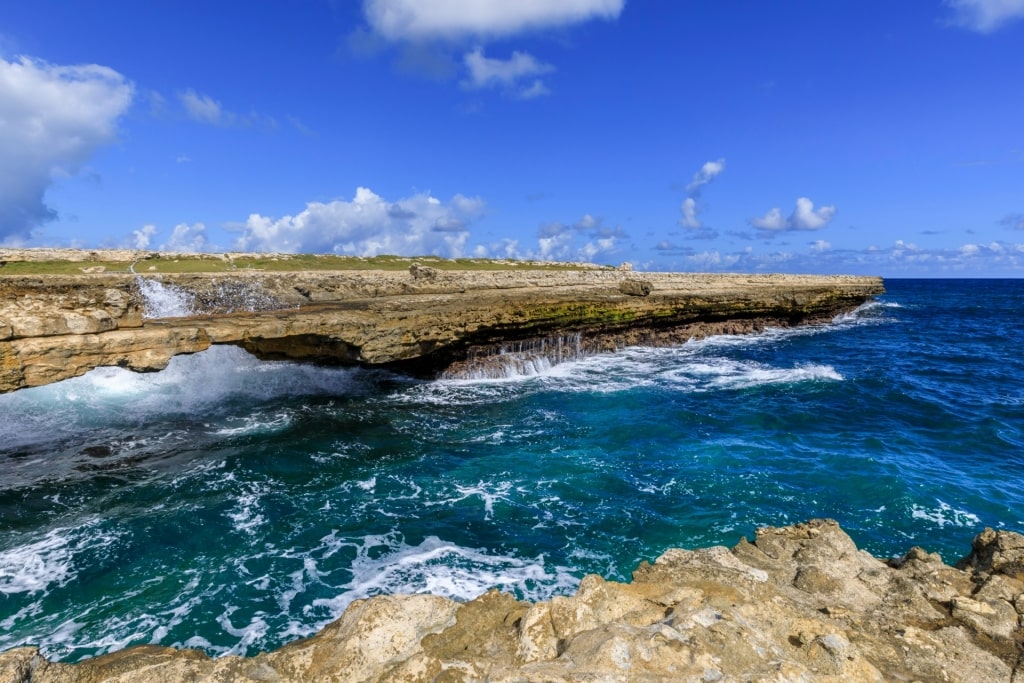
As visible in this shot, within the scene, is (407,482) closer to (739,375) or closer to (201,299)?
(201,299)

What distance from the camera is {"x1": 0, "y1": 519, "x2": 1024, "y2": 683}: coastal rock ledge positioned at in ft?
11.9

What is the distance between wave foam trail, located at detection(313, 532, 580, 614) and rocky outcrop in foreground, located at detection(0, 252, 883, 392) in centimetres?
738

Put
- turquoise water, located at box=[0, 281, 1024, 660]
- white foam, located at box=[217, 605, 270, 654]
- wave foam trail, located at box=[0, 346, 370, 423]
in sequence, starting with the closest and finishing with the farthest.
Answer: white foam, located at box=[217, 605, 270, 654] < turquoise water, located at box=[0, 281, 1024, 660] < wave foam trail, located at box=[0, 346, 370, 423]

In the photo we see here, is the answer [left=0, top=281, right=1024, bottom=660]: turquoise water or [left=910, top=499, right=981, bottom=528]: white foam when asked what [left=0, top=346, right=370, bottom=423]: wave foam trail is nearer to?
[left=0, top=281, right=1024, bottom=660]: turquoise water

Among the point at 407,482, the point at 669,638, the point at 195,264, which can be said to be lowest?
the point at 407,482

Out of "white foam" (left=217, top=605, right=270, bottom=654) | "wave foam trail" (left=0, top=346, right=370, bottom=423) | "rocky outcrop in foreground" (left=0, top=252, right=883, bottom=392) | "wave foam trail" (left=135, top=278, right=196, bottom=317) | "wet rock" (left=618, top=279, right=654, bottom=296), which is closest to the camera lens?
"white foam" (left=217, top=605, right=270, bottom=654)

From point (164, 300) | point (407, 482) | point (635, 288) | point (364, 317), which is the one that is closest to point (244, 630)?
point (407, 482)

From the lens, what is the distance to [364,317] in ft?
52.2

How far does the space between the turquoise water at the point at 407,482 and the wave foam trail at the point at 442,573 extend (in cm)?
3

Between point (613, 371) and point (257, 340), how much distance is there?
13.3 m

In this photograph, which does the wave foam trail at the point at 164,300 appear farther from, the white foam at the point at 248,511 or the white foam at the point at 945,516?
the white foam at the point at 945,516

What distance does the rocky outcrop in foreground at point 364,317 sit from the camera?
10.8 m

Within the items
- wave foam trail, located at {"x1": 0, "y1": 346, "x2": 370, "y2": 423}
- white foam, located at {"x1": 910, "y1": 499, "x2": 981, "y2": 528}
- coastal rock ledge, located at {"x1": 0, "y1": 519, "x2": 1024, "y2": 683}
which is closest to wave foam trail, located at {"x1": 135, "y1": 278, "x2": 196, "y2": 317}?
wave foam trail, located at {"x1": 0, "y1": 346, "x2": 370, "y2": 423}

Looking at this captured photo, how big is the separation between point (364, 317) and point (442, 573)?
970 cm
